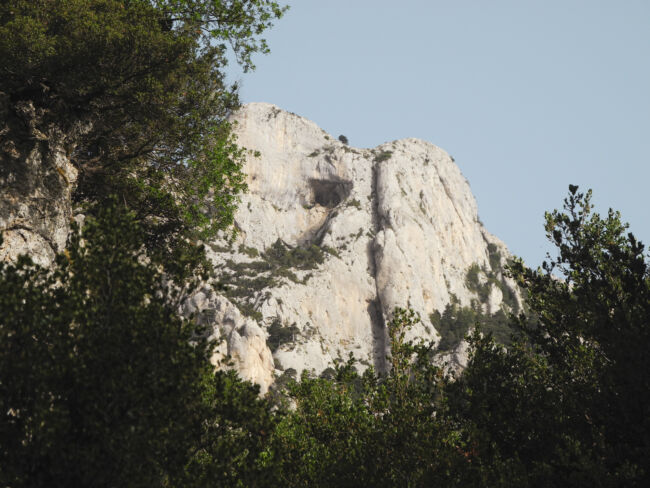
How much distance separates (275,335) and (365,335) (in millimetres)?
29354

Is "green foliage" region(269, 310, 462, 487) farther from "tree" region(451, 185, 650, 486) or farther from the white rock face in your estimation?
the white rock face

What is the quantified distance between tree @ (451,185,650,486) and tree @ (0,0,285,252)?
1402 cm

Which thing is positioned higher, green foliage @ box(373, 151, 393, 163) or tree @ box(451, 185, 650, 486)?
green foliage @ box(373, 151, 393, 163)

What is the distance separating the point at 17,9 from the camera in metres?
20.5

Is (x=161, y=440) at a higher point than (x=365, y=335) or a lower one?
lower

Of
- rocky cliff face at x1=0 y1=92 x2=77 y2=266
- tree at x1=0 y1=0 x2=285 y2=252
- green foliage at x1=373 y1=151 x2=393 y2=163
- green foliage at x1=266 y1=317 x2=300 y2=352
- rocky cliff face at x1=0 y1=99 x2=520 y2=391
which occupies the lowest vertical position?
rocky cliff face at x1=0 y1=92 x2=77 y2=266

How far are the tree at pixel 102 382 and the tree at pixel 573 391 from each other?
7813 mm

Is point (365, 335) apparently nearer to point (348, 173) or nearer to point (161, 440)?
point (348, 173)

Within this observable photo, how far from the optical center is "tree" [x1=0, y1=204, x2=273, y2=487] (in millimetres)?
9867

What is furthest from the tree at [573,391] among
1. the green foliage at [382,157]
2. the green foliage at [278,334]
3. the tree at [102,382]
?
the green foliage at [382,157]

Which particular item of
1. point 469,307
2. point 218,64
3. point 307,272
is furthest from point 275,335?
point 218,64

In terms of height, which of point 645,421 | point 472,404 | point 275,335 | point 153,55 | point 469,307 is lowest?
point 645,421

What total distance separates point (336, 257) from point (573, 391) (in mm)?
146477

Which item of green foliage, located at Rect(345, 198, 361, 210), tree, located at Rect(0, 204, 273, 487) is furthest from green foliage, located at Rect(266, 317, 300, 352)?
tree, located at Rect(0, 204, 273, 487)
